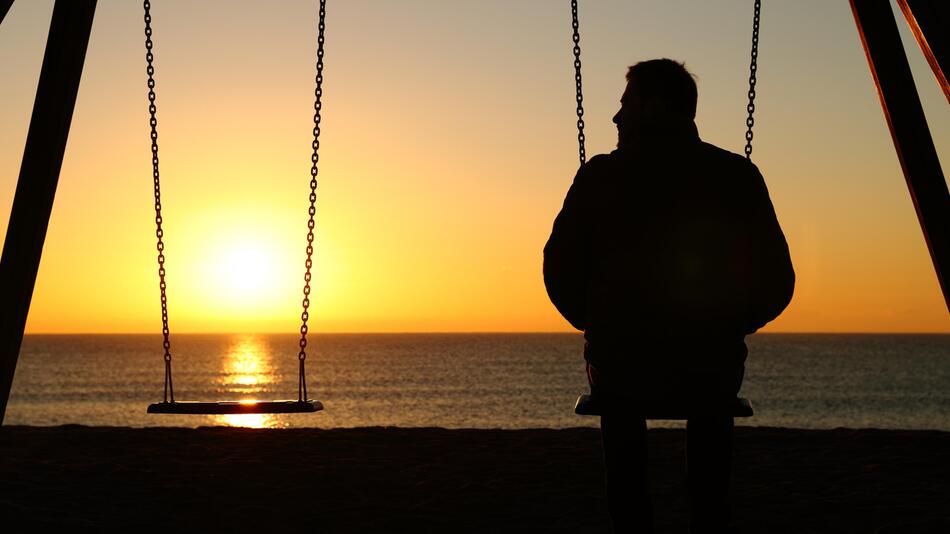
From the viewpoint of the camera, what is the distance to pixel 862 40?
5434mm

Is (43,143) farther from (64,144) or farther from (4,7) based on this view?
(4,7)

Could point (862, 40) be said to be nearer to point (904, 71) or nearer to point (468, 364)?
point (904, 71)

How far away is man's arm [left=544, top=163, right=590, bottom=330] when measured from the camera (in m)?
3.22

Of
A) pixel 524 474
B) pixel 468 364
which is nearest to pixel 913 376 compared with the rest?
pixel 468 364

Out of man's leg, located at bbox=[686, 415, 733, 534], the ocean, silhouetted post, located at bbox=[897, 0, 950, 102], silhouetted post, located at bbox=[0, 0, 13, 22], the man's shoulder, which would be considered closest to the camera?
the man's shoulder

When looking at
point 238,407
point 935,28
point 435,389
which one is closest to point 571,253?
point 935,28

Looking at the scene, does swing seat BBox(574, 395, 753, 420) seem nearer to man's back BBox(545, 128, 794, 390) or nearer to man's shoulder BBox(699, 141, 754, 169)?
man's back BBox(545, 128, 794, 390)

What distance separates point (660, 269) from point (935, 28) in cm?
256

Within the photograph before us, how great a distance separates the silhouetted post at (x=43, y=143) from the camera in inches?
221

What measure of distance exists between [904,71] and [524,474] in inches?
135

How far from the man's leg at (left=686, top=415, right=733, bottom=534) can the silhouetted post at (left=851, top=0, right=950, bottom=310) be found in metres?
2.50

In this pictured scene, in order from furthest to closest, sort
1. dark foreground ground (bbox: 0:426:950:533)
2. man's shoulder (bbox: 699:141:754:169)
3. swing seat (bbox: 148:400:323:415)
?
dark foreground ground (bbox: 0:426:950:533) < swing seat (bbox: 148:400:323:415) < man's shoulder (bbox: 699:141:754:169)

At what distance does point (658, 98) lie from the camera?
3.23 m

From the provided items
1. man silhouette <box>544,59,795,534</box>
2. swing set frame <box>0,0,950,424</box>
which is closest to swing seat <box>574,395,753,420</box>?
man silhouette <box>544,59,795,534</box>
